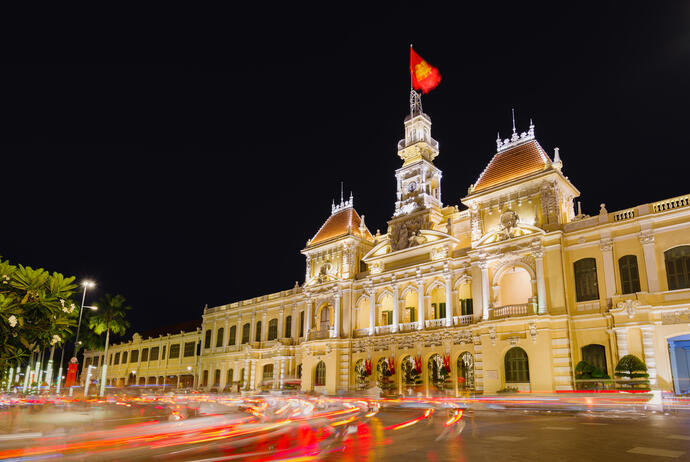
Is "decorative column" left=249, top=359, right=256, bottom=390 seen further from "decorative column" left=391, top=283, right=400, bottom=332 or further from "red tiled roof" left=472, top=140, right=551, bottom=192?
"red tiled roof" left=472, top=140, right=551, bottom=192

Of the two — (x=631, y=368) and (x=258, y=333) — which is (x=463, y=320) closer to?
(x=631, y=368)

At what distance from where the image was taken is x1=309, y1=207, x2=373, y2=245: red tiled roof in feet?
163

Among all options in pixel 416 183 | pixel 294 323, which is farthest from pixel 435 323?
pixel 294 323

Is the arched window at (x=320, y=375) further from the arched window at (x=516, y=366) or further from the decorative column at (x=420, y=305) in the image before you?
the arched window at (x=516, y=366)

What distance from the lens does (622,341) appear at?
28.5 meters

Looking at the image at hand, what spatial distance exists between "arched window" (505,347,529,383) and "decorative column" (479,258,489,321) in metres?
2.91

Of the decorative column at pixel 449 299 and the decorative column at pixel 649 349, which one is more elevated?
the decorative column at pixel 449 299

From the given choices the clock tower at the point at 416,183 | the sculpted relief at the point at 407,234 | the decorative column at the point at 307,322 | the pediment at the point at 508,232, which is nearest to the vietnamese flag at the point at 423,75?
the clock tower at the point at 416,183

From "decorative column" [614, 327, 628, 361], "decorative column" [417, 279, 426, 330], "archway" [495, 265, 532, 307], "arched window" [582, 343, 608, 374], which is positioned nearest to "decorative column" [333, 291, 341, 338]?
"decorative column" [417, 279, 426, 330]

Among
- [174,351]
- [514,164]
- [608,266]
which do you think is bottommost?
[174,351]

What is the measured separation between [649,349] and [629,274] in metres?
4.66

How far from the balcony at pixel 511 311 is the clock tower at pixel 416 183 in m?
10.2

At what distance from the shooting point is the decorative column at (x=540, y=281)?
105 feet

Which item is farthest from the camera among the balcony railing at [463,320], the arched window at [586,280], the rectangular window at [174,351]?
the rectangular window at [174,351]
